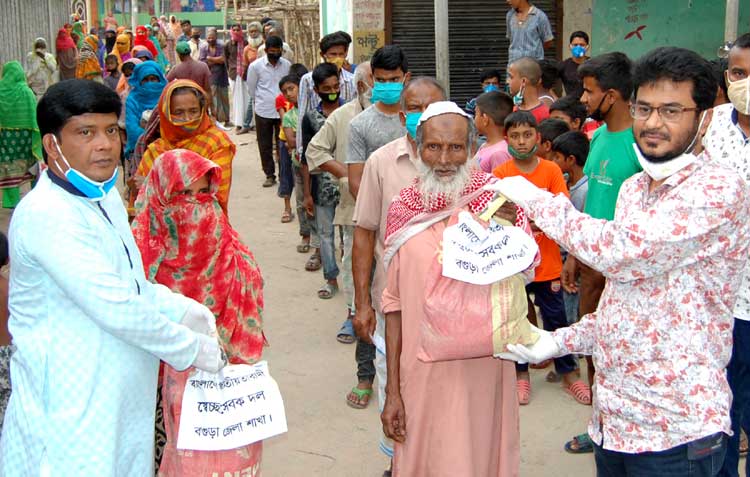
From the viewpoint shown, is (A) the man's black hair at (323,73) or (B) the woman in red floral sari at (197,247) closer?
(B) the woman in red floral sari at (197,247)

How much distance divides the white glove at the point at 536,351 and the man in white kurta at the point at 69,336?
1122mm

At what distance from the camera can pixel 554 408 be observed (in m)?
5.33

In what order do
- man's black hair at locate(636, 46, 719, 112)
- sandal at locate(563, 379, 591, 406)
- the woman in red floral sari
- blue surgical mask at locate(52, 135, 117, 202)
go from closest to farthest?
man's black hair at locate(636, 46, 719, 112) → blue surgical mask at locate(52, 135, 117, 202) → the woman in red floral sari → sandal at locate(563, 379, 591, 406)

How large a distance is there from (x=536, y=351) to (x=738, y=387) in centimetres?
118

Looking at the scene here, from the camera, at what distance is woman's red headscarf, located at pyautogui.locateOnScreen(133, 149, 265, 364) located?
3.68m

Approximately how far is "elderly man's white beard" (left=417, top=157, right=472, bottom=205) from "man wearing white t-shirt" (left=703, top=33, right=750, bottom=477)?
106 centimetres

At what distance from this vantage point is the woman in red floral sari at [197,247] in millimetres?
3676

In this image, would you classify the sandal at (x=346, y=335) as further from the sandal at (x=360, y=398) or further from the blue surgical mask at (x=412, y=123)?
the blue surgical mask at (x=412, y=123)

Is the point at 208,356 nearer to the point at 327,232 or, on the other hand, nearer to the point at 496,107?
the point at 496,107

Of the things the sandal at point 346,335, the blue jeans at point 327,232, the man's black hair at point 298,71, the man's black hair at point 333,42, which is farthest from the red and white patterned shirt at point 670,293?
the man's black hair at point 298,71

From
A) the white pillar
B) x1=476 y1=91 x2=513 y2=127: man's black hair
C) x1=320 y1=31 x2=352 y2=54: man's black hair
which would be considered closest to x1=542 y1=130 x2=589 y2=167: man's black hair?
x1=476 y1=91 x2=513 y2=127: man's black hair

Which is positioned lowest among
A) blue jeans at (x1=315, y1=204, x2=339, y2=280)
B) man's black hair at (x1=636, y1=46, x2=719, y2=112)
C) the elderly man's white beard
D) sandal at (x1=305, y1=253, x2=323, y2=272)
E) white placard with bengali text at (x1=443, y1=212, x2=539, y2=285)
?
sandal at (x1=305, y1=253, x2=323, y2=272)

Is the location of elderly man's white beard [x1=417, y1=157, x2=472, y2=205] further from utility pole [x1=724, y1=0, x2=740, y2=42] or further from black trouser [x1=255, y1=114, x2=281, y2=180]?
black trouser [x1=255, y1=114, x2=281, y2=180]

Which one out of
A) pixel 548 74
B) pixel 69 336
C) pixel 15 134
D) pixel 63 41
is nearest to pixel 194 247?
pixel 69 336
